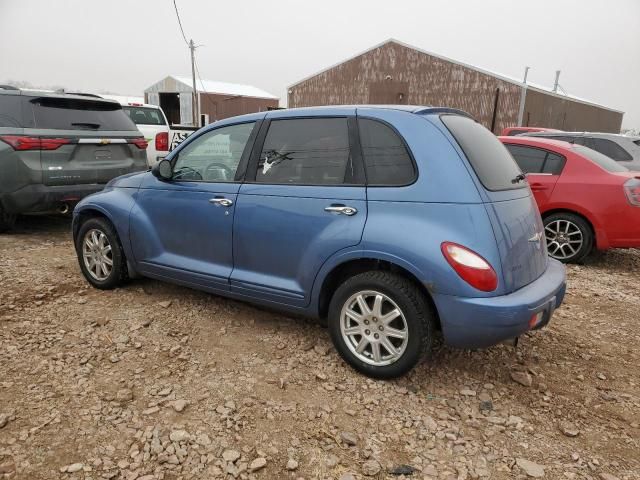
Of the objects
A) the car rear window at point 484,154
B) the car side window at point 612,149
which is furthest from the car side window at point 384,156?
the car side window at point 612,149

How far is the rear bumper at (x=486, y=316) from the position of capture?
2.64m

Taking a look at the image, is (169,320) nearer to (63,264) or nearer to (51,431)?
(51,431)

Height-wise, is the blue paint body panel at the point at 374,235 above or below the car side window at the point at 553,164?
below

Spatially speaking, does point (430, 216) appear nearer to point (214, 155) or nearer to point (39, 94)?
point (214, 155)

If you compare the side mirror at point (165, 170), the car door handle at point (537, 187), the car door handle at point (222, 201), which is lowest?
the car door handle at point (222, 201)

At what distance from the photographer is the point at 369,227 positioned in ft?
9.57

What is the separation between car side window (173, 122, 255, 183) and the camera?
145 inches

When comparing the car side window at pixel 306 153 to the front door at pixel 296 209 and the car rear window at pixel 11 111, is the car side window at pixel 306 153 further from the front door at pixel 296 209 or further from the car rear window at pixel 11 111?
the car rear window at pixel 11 111

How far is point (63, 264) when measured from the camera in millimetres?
5281

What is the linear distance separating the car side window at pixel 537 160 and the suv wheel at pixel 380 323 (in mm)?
4211

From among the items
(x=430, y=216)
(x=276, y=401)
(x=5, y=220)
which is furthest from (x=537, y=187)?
(x=5, y=220)

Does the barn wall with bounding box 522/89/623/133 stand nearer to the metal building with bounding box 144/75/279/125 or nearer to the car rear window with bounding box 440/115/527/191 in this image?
the metal building with bounding box 144/75/279/125

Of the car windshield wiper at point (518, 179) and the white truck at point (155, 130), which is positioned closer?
the car windshield wiper at point (518, 179)

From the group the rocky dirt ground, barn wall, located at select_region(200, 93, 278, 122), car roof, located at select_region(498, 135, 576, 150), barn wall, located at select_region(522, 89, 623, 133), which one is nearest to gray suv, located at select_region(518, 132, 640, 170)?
car roof, located at select_region(498, 135, 576, 150)
